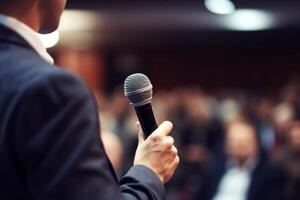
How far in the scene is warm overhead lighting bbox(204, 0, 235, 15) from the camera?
11375mm

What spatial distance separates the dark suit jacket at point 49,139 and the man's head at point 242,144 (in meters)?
4.91

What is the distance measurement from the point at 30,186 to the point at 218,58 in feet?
56.3

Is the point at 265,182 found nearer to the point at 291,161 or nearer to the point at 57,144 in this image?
the point at 291,161

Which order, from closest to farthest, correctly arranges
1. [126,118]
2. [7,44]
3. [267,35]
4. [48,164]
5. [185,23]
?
[48,164], [7,44], [126,118], [185,23], [267,35]

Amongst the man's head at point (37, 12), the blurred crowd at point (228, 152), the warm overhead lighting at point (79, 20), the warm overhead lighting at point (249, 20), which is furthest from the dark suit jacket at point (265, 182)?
the warm overhead lighting at point (79, 20)

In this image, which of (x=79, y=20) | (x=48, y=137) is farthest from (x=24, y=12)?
(x=79, y=20)

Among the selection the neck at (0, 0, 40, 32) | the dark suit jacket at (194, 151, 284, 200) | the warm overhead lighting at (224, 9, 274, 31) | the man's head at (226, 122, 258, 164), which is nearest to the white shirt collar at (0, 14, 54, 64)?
the neck at (0, 0, 40, 32)

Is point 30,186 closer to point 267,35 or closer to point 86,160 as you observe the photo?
point 86,160

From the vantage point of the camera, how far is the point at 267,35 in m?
15.1

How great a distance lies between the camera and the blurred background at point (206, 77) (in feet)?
20.8

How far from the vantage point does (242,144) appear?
6.38 m

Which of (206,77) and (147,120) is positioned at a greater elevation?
(147,120)

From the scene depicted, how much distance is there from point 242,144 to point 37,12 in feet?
16.2

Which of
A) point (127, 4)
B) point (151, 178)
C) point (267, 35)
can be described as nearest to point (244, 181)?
point (151, 178)
